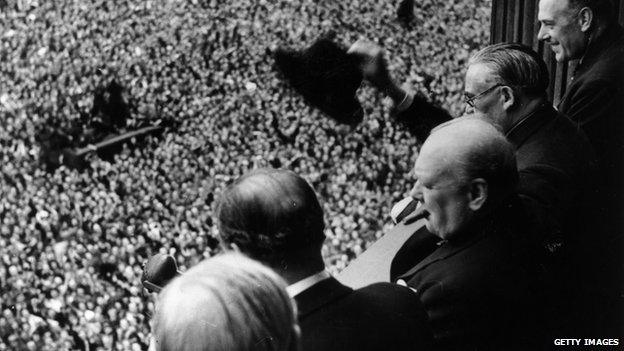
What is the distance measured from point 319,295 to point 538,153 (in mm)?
1006

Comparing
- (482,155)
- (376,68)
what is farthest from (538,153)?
(376,68)

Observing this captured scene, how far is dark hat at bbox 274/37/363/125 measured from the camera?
659 cm

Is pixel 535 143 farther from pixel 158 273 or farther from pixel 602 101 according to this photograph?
pixel 158 273

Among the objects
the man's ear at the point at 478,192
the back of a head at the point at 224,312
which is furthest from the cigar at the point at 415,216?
the back of a head at the point at 224,312

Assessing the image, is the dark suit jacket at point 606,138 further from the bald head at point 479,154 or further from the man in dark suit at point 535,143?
the bald head at point 479,154

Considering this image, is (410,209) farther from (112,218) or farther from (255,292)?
(112,218)

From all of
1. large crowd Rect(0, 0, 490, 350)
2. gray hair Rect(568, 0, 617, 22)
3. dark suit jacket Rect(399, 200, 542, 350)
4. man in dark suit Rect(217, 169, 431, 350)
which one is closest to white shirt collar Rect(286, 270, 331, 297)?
man in dark suit Rect(217, 169, 431, 350)

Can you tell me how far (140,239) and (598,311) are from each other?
423 centimetres

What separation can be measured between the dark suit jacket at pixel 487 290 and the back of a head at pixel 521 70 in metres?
0.65

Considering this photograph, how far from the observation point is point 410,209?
123 inches

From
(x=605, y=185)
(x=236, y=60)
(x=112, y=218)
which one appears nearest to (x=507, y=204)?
(x=605, y=185)

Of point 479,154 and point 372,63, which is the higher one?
point 479,154

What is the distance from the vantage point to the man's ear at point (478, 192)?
198 cm

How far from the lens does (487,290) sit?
1914 mm
